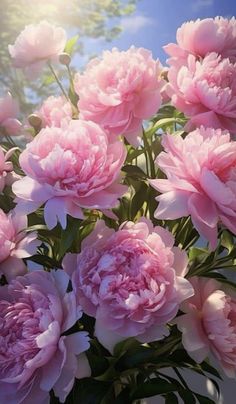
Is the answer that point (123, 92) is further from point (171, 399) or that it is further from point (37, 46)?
point (171, 399)

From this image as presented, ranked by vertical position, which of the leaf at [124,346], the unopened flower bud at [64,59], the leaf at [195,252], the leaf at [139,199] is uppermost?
the unopened flower bud at [64,59]

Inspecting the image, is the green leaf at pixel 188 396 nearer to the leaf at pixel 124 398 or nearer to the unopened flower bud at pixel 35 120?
the leaf at pixel 124 398

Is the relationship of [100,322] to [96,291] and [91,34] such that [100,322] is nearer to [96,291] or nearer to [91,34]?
[96,291]

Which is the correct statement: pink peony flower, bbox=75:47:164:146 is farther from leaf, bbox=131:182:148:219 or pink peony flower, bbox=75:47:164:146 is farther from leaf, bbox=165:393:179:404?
leaf, bbox=165:393:179:404

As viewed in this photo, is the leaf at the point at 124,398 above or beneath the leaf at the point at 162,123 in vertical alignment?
beneath

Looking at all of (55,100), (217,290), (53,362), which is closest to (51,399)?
(53,362)

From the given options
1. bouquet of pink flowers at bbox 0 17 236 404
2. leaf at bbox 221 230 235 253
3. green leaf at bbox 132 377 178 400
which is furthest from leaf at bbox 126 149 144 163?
green leaf at bbox 132 377 178 400

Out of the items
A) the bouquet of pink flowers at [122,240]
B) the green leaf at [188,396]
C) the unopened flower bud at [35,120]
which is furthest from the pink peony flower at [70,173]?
the green leaf at [188,396]

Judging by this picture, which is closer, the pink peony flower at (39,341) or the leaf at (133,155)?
the pink peony flower at (39,341)
